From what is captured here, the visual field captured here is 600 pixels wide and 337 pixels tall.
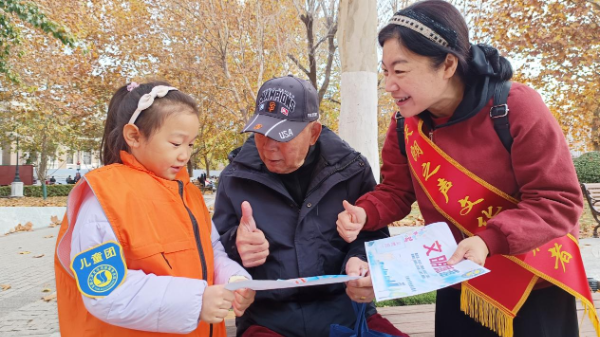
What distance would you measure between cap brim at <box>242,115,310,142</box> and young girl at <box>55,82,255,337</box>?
0.96ft

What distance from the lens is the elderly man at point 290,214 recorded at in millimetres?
1985

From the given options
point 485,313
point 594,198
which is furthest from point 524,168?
point 594,198

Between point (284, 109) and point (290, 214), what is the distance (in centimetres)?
49

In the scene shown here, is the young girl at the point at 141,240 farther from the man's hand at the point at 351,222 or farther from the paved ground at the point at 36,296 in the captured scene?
the paved ground at the point at 36,296

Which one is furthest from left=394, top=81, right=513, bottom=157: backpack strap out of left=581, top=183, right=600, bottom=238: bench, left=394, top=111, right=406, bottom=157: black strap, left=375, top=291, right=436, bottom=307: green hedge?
left=581, top=183, right=600, bottom=238: bench

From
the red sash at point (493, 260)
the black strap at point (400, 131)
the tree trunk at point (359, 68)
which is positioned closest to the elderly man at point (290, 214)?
the black strap at point (400, 131)

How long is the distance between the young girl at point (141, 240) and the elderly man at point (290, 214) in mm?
266

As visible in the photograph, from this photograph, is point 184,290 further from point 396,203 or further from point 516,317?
point 516,317

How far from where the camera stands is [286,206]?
6.95 feet

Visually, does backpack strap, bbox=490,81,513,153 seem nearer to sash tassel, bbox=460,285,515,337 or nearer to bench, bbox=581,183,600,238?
sash tassel, bbox=460,285,515,337

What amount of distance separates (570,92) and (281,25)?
29.2ft

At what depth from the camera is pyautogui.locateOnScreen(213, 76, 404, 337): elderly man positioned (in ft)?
6.51

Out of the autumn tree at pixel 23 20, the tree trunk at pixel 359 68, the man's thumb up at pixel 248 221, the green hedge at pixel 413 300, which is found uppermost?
the autumn tree at pixel 23 20

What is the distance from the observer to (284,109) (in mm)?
2020
